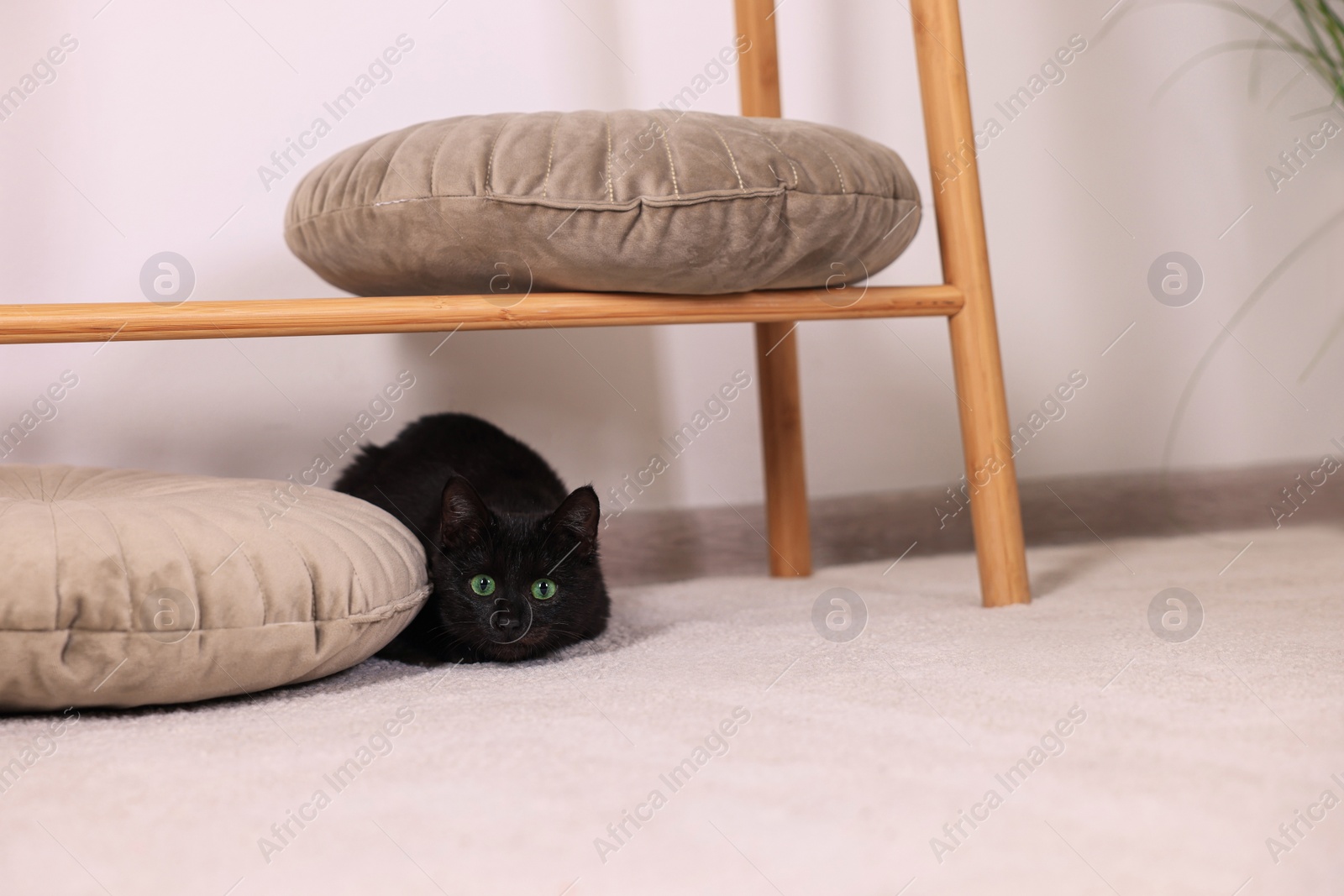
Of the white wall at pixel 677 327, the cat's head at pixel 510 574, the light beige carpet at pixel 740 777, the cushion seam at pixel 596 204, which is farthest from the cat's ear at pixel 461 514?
the white wall at pixel 677 327

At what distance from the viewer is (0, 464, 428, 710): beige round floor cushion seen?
2.41 ft

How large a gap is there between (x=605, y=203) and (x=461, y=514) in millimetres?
347

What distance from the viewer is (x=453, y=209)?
3.02ft

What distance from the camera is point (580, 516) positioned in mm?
1035

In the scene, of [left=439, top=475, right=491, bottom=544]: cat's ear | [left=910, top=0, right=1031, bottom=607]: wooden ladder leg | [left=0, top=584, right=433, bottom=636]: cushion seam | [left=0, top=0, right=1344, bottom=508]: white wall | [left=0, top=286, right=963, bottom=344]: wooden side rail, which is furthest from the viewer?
[left=0, top=0, right=1344, bottom=508]: white wall

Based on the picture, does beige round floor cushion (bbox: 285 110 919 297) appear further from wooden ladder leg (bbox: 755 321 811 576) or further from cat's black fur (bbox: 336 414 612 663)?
wooden ladder leg (bbox: 755 321 811 576)

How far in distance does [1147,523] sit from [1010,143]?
72cm

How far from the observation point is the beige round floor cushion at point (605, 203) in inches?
36.1

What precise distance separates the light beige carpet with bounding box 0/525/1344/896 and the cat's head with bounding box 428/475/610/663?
0.17 ft

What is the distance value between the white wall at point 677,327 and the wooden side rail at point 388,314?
50 cm

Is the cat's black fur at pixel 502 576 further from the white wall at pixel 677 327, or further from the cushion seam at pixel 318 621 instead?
the white wall at pixel 677 327

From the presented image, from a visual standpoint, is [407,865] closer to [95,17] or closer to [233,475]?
[233,475]

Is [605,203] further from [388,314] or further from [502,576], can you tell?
[502,576]

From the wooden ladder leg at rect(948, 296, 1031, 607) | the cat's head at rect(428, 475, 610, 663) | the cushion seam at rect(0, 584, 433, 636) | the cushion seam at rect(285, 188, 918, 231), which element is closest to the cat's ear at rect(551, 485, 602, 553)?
the cat's head at rect(428, 475, 610, 663)
